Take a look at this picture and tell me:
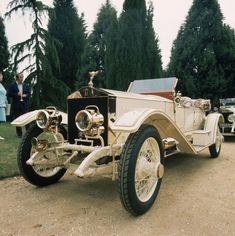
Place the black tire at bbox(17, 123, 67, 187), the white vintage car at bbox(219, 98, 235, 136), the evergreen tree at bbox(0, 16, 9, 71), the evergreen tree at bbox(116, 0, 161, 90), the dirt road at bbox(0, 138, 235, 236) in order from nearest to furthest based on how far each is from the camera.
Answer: the dirt road at bbox(0, 138, 235, 236)
the black tire at bbox(17, 123, 67, 187)
the white vintage car at bbox(219, 98, 235, 136)
the evergreen tree at bbox(116, 0, 161, 90)
the evergreen tree at bbox(0, 16, 9, 71)

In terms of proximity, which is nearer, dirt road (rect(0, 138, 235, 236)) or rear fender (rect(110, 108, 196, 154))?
dirt road (rect(0, 138, 235, 236))

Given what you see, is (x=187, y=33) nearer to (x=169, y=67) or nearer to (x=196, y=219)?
(x=169, y=67)

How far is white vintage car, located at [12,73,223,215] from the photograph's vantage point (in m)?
2.70

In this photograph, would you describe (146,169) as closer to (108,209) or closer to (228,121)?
(108,209)

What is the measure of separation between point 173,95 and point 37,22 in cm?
874

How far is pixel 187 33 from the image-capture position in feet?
45.2

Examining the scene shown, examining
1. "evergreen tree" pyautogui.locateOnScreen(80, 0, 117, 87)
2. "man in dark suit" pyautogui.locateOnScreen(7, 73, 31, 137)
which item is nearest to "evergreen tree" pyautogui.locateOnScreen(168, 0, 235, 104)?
"evergreen tree" pyautogui.locateOnScreen(80, 0, 117, 87)

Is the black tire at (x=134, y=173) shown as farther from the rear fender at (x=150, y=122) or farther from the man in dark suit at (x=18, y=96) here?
the man in dark suit at (x=18, y=96)

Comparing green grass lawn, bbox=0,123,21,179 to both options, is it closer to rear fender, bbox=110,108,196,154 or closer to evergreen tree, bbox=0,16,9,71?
rear fender, bbox=110,108,196,154

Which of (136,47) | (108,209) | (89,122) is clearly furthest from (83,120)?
(136,47)

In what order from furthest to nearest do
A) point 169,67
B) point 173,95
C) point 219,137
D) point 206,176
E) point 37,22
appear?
point 169,67 < point 37,22 < point 219,137 < point 173,95 < point 206,176

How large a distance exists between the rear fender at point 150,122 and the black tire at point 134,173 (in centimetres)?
13

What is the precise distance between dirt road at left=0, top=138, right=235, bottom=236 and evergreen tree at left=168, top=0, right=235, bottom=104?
9.16m

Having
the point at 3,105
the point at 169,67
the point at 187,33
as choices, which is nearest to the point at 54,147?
the point at 3,105
